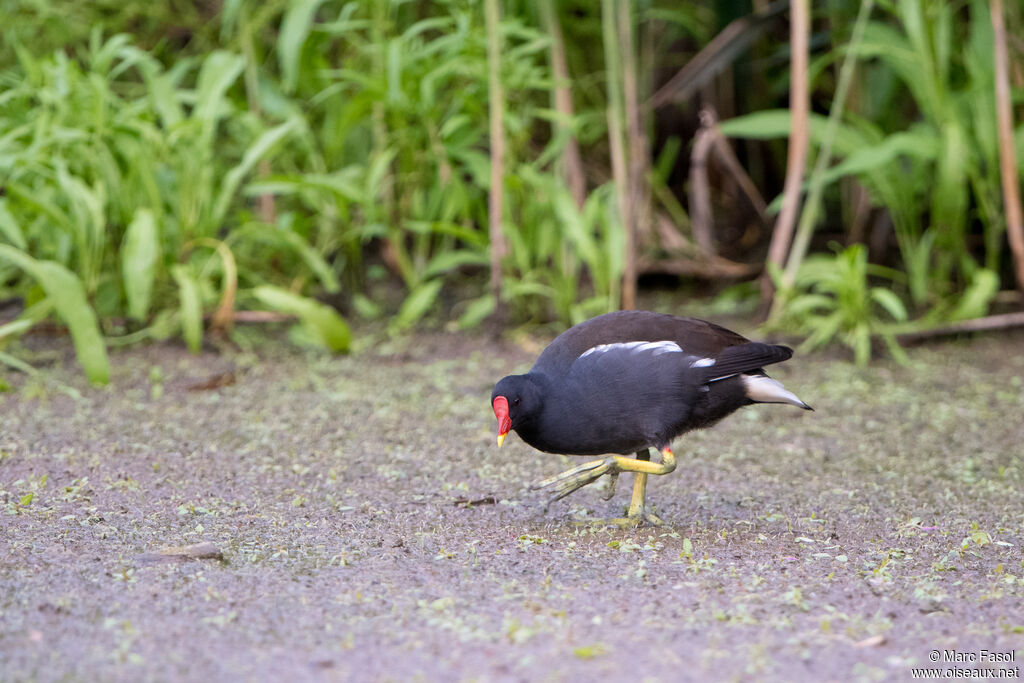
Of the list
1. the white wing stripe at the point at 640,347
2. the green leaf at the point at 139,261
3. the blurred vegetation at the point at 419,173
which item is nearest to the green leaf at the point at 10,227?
the blurred vegetation at the point at 419,173

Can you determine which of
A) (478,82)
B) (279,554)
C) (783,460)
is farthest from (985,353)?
(279,554)

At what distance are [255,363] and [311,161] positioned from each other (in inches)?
44.6

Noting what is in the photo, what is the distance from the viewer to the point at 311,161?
5.09 meters

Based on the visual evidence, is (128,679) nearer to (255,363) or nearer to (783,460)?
(783,460)

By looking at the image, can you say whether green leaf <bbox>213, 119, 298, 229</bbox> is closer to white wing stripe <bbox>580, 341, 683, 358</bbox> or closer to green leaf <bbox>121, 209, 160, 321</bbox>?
green leaf <bbox>121, 209, 160, 321</bbox>

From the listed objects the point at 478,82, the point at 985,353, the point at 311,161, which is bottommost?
the point at 985,353

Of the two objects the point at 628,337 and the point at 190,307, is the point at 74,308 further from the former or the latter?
the point at 628,337

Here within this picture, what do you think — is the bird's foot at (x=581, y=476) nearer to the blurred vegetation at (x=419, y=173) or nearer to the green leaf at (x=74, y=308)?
the blurred vegetation at (x=419, y=173)

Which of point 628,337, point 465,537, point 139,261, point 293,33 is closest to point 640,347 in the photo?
point 628,337

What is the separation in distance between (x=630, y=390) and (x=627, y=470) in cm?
21

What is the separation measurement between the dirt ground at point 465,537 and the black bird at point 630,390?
0.19 m

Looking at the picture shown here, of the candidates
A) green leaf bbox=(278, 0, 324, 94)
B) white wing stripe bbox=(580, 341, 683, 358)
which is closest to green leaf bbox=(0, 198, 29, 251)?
green leaf bbox=(278, 0, 324, 94)

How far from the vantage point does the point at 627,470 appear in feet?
9.20

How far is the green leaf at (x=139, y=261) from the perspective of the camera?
4.14m
